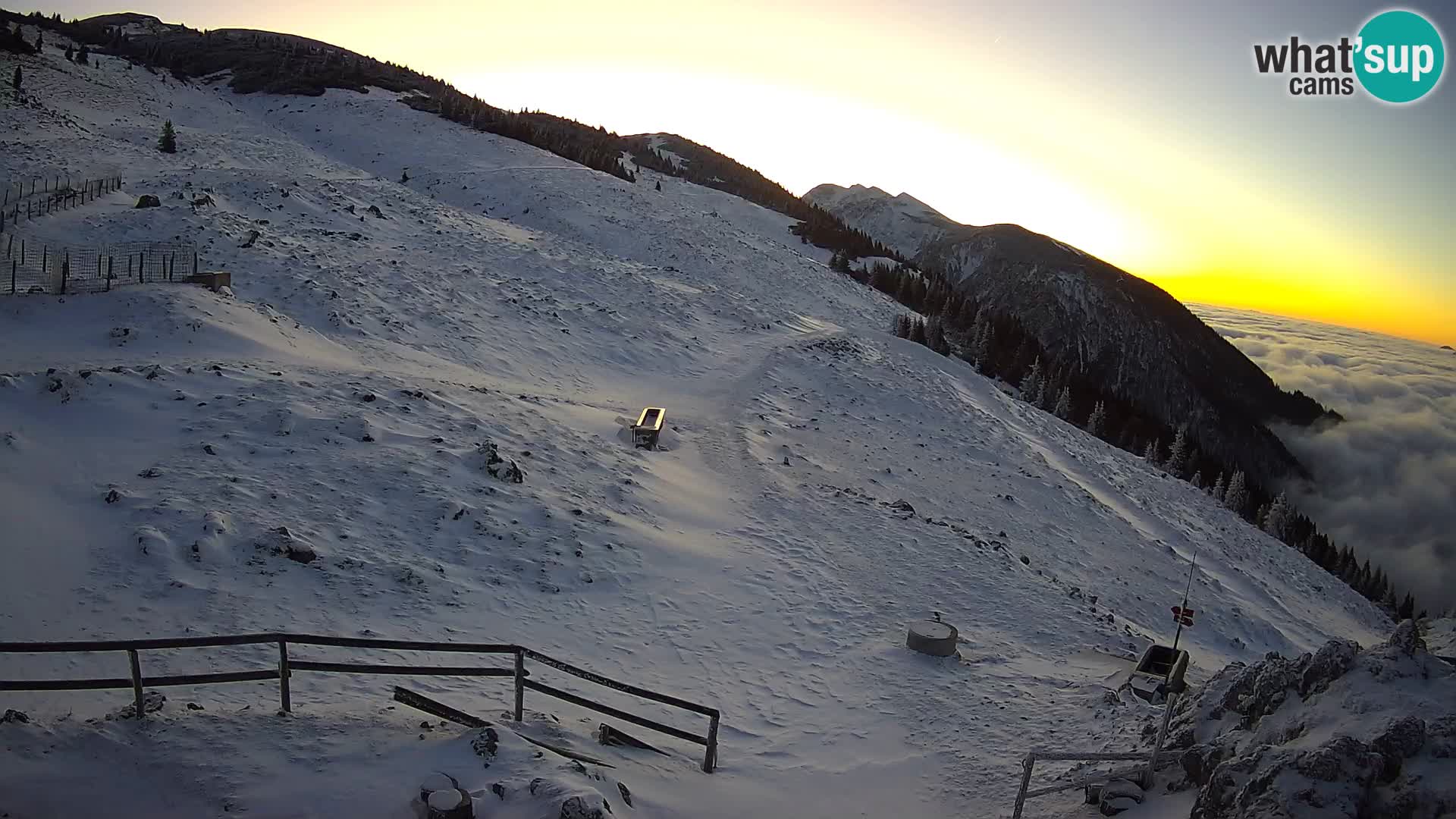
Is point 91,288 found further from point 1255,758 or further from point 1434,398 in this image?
point 1434,398

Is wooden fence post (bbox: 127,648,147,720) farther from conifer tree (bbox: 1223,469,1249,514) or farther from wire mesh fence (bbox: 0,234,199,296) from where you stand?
conifer tree (bbox: 1223,469,1249,514)

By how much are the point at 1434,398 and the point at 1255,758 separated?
22631 centimetres

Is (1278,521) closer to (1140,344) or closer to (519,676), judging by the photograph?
(1140,344)

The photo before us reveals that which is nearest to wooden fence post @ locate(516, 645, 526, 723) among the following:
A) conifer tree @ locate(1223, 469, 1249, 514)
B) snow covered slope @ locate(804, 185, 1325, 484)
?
conifer tree @ locate(1223, 469, 1249, 514)

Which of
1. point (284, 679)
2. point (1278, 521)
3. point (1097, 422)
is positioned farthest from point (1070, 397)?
point (284, 679)

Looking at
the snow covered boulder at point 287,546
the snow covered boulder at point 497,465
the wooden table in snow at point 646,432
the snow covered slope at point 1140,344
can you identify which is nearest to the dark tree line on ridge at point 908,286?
the snow covered slope at point 1140,344

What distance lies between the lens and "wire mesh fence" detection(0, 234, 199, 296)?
67.5 ft

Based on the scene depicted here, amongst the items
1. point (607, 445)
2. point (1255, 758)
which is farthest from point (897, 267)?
point (1255, 758)

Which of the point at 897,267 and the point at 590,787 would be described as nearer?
the point at 590,787

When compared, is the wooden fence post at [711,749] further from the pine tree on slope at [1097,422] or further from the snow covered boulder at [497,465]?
the pine tree on slope at [1097,422]

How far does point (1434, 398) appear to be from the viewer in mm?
172875

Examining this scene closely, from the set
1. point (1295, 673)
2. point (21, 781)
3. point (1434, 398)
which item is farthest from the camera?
point (1434, 398)

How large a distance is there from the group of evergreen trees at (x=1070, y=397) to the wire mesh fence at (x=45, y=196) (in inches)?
1743

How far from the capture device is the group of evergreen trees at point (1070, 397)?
6219cm
